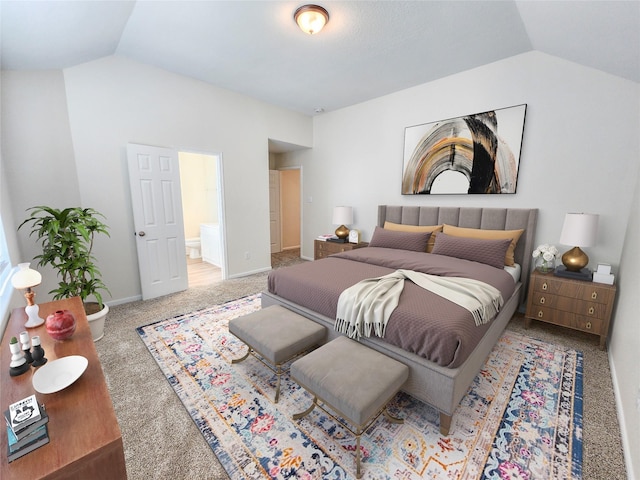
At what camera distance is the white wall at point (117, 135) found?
8.68ft

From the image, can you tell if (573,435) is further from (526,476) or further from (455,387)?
(455,387)

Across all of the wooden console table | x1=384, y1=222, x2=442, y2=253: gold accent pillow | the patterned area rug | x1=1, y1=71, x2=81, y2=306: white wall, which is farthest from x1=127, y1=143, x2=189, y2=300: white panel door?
x1=384, y1=222, x2=442, y2=253: gold accent pillow

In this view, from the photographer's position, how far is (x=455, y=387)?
148cm

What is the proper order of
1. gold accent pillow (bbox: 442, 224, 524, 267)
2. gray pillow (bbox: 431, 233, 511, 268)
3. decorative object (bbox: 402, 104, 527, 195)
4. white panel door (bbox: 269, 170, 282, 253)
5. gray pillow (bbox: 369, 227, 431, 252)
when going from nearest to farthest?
gray pillow (bbox: 431, 233, 511, 268), gold accent pillow (bbox: 442, 224, 524, 267), decorative object (bbox: 402, 104, 527, 195), gray pillow (bbox: 369, 227, 431, 252), white panel door (bbox: 269, 170, 282, 253)

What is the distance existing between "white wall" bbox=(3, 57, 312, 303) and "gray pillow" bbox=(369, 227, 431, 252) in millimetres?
2235

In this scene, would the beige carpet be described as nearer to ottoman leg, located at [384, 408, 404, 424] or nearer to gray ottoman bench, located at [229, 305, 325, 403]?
gray ottoman bench, located at [229, 305, 325, 403]

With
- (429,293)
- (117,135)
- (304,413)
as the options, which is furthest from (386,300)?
(117,135)

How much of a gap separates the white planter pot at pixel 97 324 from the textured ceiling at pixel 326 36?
2277 millimetres

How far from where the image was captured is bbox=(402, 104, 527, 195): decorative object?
305cm

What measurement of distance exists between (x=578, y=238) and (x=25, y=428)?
372 centimetres

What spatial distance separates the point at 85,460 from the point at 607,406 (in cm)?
280

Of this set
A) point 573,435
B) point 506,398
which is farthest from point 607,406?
point 506,398

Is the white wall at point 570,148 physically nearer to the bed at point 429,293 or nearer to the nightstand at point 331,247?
the bed at point 429,293

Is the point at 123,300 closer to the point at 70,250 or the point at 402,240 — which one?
the point at 70,250
